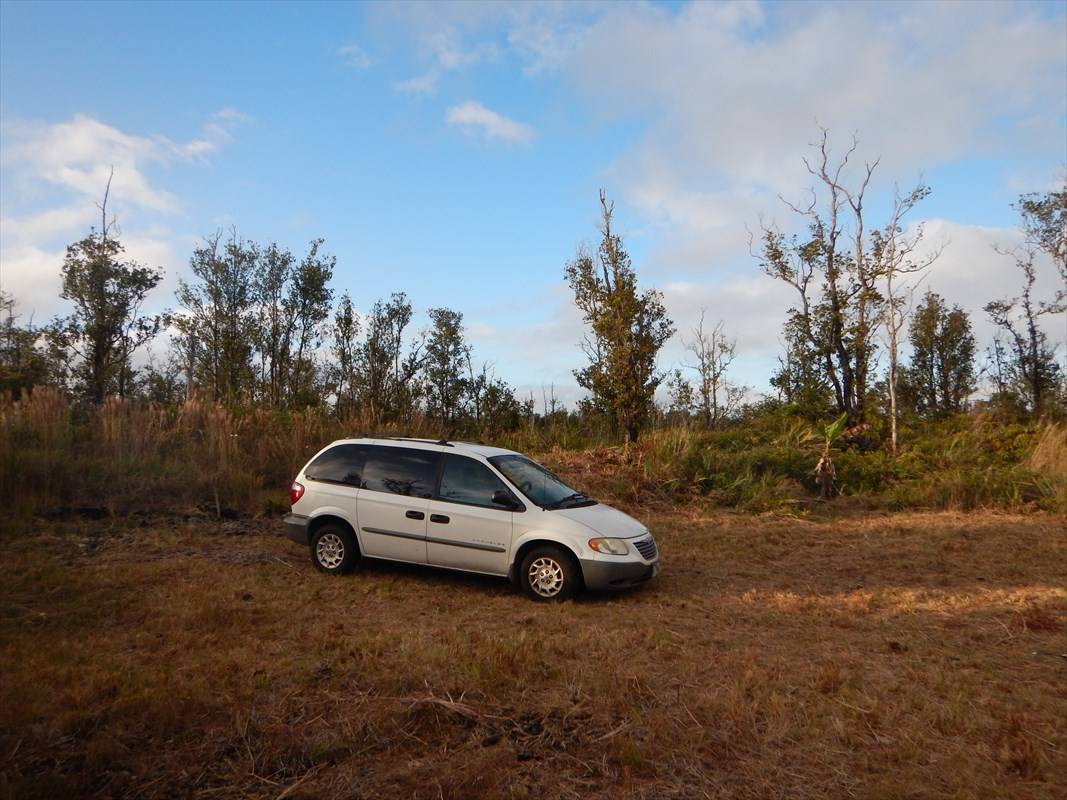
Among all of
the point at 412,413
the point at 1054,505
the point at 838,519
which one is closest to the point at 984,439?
the point at 1054,505

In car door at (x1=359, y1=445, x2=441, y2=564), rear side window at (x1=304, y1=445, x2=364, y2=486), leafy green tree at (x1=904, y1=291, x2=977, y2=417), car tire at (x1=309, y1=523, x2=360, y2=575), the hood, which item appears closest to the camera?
the hood

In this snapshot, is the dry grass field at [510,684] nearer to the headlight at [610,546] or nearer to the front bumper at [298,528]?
the front bumper at [298,528]

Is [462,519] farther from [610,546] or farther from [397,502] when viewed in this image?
[610,546]

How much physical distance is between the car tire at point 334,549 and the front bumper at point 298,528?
0.40 feet

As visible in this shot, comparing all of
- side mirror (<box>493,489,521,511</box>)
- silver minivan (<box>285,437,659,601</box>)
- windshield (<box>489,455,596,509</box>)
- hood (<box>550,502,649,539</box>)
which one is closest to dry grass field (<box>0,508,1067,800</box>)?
silver minivan (<box>285,437,659,601</box>)

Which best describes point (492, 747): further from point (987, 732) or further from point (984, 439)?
point (984, 439)

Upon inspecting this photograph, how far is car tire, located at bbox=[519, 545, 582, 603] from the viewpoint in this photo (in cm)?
842

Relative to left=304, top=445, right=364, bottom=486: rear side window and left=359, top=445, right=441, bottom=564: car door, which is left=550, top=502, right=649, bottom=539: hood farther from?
left=304, top=445, right=364, bottom=486: rear side window

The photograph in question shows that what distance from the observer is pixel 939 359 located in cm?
2862

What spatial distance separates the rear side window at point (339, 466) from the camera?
9.54m

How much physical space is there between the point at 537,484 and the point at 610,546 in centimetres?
135

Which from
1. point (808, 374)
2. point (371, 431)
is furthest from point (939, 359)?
point (371, 431)

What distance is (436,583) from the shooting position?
9.36 metres

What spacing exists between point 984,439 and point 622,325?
10.7 meters
